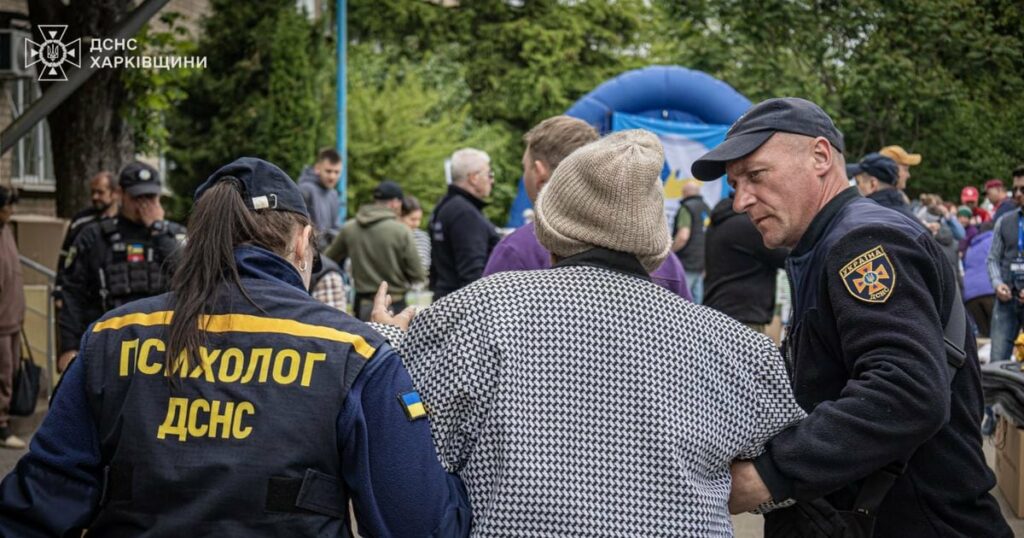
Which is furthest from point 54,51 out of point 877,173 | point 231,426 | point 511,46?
point 511,46

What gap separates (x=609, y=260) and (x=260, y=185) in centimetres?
77

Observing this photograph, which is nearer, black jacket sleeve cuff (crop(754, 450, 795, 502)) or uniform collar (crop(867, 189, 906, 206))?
black jacket sleeve cuff (crop(754, 450, 795, 502))

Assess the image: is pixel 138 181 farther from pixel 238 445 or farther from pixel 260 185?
pixel 238 445

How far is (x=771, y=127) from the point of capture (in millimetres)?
2953

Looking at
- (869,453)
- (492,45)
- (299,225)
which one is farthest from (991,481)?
(492,45)

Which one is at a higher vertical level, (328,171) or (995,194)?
(995,194)

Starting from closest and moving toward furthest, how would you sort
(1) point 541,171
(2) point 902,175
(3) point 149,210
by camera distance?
(1) point 541,171 < (3) point 149,210 < (2) point 902,175

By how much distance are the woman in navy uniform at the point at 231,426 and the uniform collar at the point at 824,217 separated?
1.14m

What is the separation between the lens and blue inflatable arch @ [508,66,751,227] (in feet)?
63.0

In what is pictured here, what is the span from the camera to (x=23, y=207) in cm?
1670

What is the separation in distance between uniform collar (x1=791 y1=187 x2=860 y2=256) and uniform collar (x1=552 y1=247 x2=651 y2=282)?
626mm

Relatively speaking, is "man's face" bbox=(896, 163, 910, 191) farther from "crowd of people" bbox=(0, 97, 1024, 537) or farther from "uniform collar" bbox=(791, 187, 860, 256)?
"crowd of people" bbox=(0, 97, 1024, 537)

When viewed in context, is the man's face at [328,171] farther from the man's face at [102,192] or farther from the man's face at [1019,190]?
the man's face at [1019,190]

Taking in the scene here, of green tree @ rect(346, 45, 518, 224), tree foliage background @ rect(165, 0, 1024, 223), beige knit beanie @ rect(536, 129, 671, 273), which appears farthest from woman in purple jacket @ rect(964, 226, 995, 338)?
green tree @ rect(346, 45, 518, 224)
